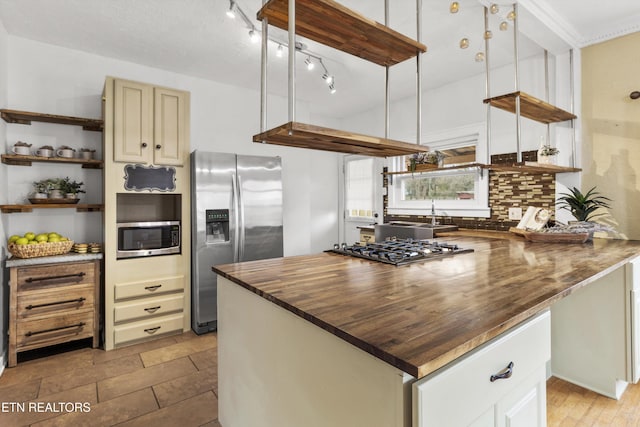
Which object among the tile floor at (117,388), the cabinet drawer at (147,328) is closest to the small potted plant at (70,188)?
the cabinet drawer at (147,328)

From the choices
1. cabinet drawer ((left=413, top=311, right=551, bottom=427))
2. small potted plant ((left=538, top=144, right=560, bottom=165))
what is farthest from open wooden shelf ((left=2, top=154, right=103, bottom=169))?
small potted plant ((left=538, top=144, right=560, bottom=165))

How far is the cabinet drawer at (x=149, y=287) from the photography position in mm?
2846

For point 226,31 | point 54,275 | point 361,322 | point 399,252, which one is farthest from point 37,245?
point 361,322

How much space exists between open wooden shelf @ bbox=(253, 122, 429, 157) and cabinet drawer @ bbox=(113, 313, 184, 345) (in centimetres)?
231

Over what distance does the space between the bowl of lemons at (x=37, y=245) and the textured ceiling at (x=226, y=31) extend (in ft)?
5.55

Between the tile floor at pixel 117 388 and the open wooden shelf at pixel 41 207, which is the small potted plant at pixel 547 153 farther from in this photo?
the open wooden shelf at pixel 41 207

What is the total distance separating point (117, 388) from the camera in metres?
2.21

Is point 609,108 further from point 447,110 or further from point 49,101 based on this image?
point 49,101

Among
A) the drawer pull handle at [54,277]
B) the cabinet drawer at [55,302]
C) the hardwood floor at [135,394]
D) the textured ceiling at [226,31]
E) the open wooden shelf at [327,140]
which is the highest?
the textured ceiling at [226,31]

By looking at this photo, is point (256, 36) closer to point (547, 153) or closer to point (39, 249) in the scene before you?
point (39, 249)

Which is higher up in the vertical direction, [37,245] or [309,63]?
[309,63]

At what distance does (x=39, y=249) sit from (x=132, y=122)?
1237 mm

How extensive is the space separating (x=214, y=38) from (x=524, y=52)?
9.35 feet

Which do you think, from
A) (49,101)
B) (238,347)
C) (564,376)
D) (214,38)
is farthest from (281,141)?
(49,101)
